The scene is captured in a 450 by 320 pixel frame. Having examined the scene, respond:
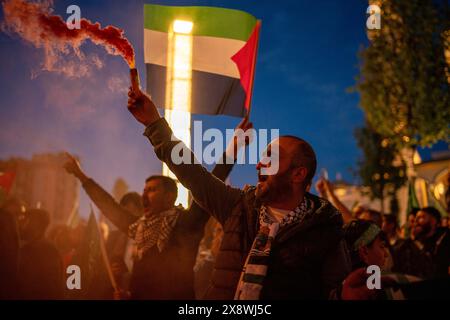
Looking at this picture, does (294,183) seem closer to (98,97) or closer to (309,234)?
(309,234)

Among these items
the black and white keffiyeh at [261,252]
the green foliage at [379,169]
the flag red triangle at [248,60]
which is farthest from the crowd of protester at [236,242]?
the green foliage at [379,169]

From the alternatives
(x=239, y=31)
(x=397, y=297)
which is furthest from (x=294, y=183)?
(x=239, y=31)

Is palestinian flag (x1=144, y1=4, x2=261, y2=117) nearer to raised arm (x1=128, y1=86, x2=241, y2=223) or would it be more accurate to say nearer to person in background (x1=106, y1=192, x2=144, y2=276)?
person in background (x1=106, y1=192, x2=144, y2=276)

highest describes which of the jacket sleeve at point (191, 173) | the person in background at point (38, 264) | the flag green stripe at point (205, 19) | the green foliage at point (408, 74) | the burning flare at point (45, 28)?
the green foliage at point (408, 74)

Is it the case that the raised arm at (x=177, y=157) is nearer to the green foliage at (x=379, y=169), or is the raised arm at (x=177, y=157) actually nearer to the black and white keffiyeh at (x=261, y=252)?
the black and white keffiyeh at (x=261, y=252)

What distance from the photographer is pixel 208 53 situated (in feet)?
20.9

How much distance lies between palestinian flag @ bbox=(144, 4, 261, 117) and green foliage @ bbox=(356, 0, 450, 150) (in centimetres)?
1215

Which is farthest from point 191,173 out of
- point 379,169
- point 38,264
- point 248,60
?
point 379,169

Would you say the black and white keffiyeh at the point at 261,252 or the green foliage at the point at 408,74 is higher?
the green foliage at the point at 408,74

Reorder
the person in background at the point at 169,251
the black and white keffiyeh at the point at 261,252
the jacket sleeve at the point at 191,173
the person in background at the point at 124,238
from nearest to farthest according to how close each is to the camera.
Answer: the black and white keffiyeh at the point at 261,252 → the jacket sleeve at the point at 191,173 → the person in background at the point at 169,251 → the person in background at the point at 124,238

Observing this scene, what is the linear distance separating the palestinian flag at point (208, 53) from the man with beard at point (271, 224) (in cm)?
351

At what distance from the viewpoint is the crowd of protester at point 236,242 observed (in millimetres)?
2402

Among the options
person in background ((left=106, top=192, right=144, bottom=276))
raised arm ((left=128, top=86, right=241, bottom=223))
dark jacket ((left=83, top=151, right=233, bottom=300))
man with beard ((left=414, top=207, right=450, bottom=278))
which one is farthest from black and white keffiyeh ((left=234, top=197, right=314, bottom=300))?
person in background ((left=106, top=192, right=144, bottom=276))
